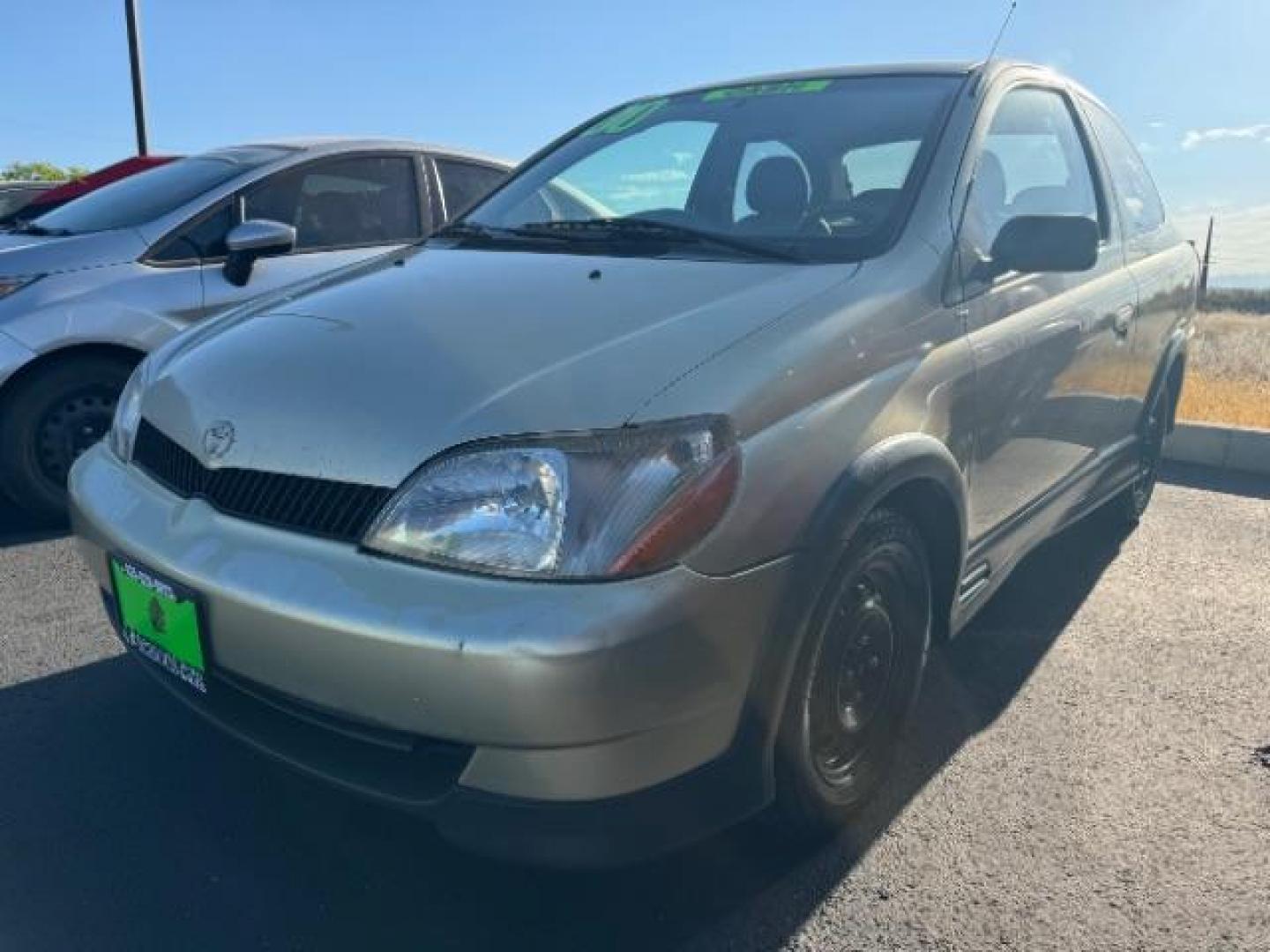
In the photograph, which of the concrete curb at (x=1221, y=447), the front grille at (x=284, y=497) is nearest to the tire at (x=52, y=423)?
the front grille at (x=284, y=497)

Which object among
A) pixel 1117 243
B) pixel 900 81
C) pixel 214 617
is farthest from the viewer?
pixel 1117 243

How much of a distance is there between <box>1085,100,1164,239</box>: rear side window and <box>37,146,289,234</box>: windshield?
344 cm

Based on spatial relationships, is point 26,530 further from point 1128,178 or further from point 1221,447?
point 1221,447

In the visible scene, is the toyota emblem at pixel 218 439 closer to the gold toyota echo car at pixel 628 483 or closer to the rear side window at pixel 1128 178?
the gold toyota echo car at pixel 628 483

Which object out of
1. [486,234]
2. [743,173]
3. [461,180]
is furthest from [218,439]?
[461,180]

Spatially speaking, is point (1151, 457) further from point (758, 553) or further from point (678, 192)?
point (758, 553)

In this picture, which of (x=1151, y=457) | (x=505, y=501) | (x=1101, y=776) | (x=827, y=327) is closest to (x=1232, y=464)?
(x=1151, y=457)

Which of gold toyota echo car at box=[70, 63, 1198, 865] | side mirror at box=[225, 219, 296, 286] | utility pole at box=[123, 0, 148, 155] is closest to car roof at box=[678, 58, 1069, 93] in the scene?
gold toyota echo car at box=[70, 63, 1198, 865]

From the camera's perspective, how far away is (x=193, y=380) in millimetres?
2398

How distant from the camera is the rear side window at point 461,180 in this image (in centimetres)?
541

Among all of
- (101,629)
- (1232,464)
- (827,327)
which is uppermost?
(827,327)

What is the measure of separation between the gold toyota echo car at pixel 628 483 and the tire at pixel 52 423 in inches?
71.3

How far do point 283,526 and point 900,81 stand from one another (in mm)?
2111

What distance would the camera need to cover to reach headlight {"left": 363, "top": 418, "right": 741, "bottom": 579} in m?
1.79
